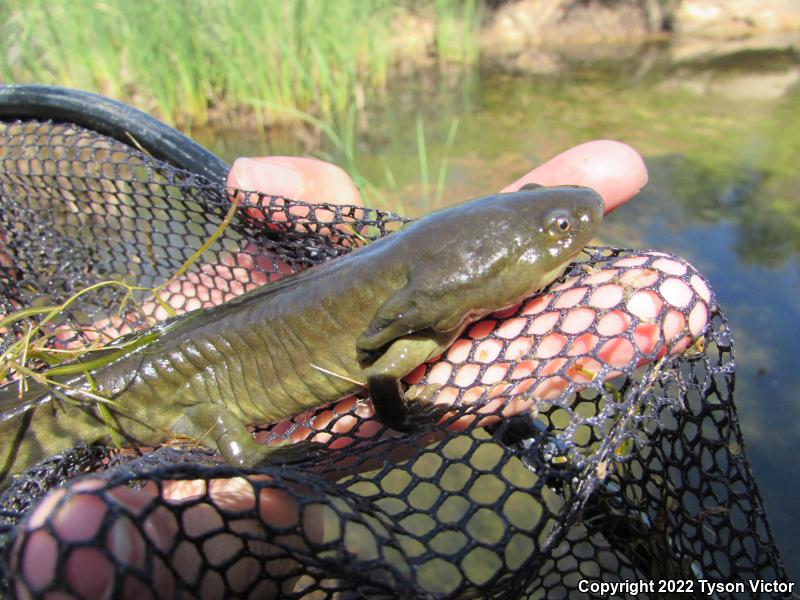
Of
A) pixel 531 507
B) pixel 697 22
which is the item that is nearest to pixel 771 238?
pixel 531 507

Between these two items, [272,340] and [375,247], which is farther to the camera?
[272,340]

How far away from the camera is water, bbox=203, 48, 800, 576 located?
3490mm

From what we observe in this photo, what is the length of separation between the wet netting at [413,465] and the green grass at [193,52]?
5.02 metres

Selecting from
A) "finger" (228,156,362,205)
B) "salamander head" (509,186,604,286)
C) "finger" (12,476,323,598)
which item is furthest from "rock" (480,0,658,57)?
"finger" (12,476,323,598)

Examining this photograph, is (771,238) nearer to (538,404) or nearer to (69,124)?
(538,404)

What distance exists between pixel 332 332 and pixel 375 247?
1.18 ft

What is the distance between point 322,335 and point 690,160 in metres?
6.30

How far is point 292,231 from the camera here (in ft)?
8.20

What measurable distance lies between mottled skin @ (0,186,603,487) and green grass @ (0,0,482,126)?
5671 mm

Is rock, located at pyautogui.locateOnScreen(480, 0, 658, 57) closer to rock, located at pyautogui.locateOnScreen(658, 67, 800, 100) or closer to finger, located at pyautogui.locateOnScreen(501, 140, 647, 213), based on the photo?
rock, located at pyautogui.locateOnScreen(658, 67, 800, 100)

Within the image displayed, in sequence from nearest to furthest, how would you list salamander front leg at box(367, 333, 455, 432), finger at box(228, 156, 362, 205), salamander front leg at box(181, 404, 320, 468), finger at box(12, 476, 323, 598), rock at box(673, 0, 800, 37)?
finger at box(12, 476, 323, 598) < salamander front leg at box(367, 333, 455, 432) < salamander front leg at box(181, 404, 320, 468) < finger at box(228, 156, 362, 205) < rock at box(673, 0, 800, 37)

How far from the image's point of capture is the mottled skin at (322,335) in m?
1.99

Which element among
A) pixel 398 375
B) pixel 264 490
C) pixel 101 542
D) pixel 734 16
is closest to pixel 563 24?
pixel 734 16

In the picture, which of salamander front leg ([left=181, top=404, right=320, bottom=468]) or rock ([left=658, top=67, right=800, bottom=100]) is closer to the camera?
salamander front leg ([left=181, top=404, right=320, bottom=468])
